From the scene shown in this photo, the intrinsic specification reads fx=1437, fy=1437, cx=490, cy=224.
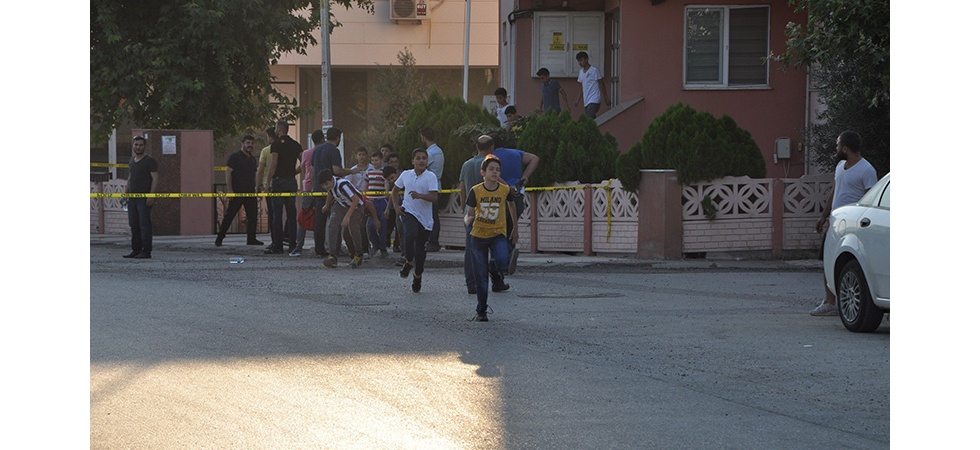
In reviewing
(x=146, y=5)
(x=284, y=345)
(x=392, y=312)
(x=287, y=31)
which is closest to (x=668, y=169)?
(x=392, y=312)

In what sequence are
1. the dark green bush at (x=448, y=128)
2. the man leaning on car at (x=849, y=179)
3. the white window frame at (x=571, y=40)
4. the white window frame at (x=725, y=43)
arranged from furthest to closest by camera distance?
1. the white window frame at (x=571, y=40)
2. the white window frame at (x=725, y=43)
3. the dark green bush at (x=448, y=128)
4. the man leaning on car at (x=849, y=179)

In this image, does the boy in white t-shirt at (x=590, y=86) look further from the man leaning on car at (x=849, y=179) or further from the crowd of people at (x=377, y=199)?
the man leaning on car at (x=849, y=179)

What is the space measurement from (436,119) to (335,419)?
16.7 metres

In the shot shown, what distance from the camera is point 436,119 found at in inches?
950

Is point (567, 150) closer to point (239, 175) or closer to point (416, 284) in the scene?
point (239, 175)

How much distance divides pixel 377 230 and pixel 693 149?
4.53 m

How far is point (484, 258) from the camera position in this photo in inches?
503

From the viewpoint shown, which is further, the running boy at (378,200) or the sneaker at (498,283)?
the running boy at (378,200)

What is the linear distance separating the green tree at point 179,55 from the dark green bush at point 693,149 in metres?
11.6

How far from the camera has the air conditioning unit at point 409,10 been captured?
5772 cm

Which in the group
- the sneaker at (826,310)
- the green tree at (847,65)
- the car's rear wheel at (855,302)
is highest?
the green tree at (847,65)

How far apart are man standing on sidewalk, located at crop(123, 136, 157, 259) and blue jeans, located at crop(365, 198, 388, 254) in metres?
3.04

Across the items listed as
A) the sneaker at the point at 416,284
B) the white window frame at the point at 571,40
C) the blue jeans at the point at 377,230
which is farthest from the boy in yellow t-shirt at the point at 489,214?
the white window frame at the point at 571,40

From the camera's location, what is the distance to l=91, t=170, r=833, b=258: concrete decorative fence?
20050 mm
